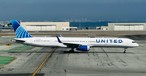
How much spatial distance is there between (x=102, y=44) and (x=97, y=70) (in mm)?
24915

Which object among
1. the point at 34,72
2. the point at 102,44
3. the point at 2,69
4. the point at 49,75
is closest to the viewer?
the point at 49,75

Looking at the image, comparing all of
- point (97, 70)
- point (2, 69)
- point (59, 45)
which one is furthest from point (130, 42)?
point (2, 69)

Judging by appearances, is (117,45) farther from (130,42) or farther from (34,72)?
(34,72)

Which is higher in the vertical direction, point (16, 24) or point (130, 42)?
point (16, 24)

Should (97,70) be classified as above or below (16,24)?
below

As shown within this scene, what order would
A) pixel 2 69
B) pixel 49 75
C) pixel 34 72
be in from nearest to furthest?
pixel 49 75 < pixel 34 72 < pixel 2 69

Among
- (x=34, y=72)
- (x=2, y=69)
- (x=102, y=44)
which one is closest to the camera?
(x=34, y=72)

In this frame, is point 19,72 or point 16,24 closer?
point 19,72

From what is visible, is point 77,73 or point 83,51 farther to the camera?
point 83,51

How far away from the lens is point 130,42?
64.0m

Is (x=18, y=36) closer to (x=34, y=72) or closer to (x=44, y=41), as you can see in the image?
(x=44, y=41)

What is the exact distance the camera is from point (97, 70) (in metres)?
38.7

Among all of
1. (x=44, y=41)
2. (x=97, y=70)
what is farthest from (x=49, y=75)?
(x=44, y=41)

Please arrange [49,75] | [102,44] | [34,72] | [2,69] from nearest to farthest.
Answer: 1. [49,75]
2. [34,72]
3. [2,69]
4. [102,44]
